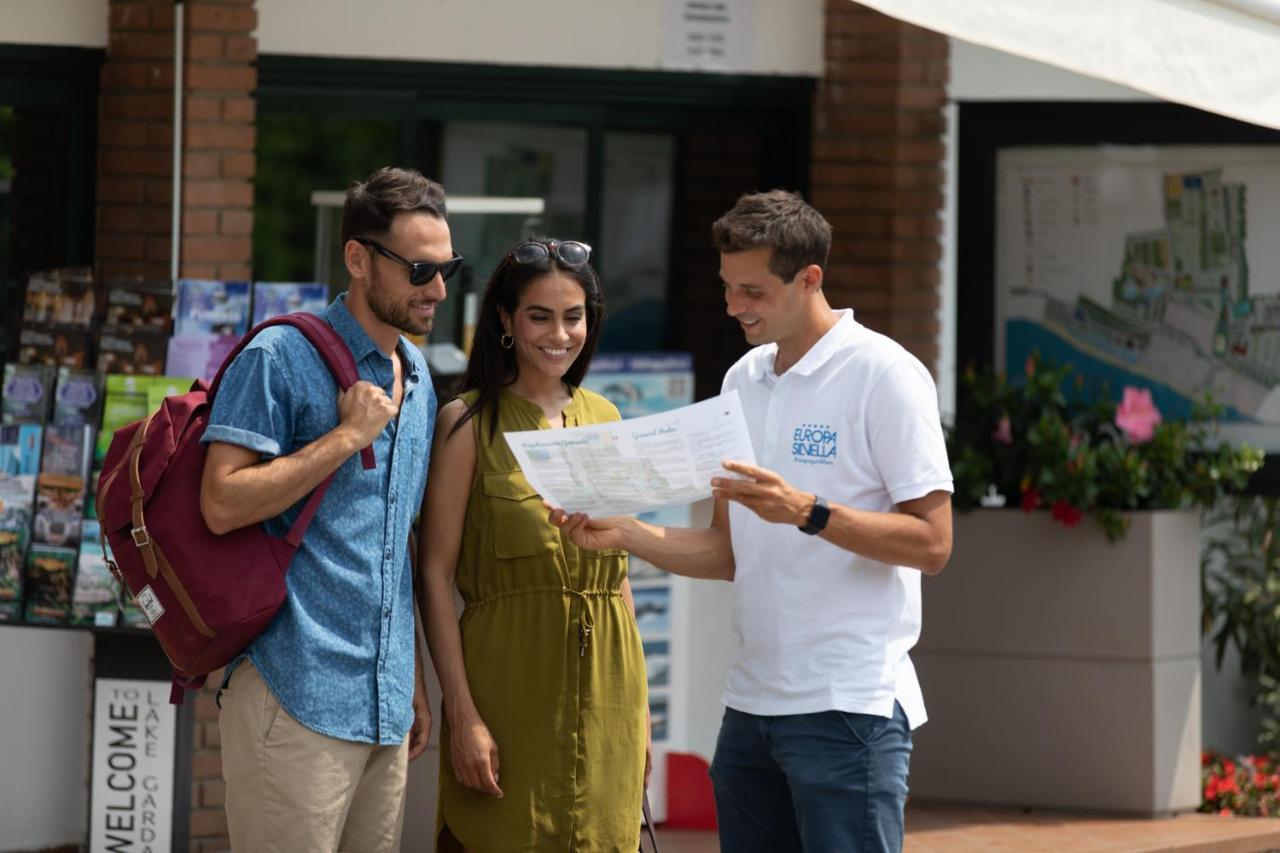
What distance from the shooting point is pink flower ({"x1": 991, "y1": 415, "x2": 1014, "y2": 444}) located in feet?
22.0

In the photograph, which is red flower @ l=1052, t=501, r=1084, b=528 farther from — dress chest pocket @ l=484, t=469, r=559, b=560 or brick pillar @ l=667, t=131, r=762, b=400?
dress chest pocket @ l=484, t=469, r=559, b=560

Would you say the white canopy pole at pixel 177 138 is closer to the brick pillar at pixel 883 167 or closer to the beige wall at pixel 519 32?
the beige wall at pixel 519 32

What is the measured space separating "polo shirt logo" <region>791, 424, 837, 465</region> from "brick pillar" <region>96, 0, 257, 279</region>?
10.1 feet

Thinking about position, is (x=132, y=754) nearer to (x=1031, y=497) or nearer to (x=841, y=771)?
(x=841, y=771)

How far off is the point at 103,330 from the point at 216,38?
1.09 meters

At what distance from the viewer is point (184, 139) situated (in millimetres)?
6125

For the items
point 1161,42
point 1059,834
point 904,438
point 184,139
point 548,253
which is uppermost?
point 1161,42

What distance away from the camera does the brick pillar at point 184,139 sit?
242 inches

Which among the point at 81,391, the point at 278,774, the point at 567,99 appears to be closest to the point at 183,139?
the point at 81,391

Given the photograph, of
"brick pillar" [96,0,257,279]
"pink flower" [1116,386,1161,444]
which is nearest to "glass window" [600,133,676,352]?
"pink flower" [1116,386,1161,444]

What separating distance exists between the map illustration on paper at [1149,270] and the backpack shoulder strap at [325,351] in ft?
14.5

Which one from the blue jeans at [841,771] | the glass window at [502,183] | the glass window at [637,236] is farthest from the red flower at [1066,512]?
the blue jeans at [841,771]

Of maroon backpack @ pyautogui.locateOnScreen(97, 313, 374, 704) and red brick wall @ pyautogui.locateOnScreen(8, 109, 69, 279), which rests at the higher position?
red brick wall @ pyautogui.locateOnScreen(8, 109, 69, 279)

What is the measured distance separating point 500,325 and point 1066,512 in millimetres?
3297
